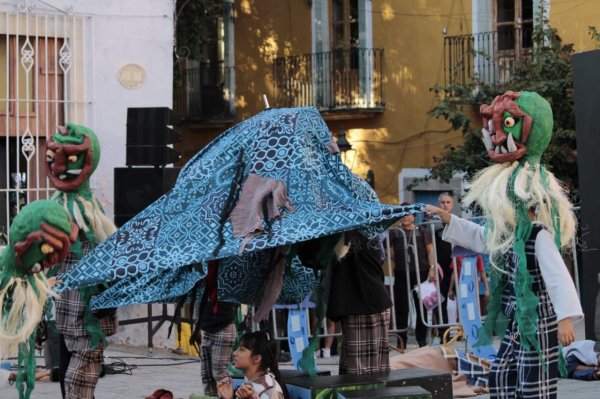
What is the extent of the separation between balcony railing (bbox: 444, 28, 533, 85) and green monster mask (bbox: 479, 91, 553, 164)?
14281 millimetres

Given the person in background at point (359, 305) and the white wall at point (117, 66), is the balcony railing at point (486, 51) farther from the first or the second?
the person in background at point (359, 305)

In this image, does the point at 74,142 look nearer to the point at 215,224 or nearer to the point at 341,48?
the point at 215,224

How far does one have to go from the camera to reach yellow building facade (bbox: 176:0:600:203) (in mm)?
21438

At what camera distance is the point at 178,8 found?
2230 centimetres

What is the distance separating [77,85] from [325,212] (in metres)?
6.70

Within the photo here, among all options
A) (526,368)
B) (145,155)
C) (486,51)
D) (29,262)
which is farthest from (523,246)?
(486,51)

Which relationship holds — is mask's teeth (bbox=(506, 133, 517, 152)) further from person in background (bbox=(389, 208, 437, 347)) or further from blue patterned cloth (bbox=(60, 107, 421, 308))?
person in background (bbox=(389, 208, 437, 347))

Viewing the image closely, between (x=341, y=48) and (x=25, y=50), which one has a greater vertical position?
(x=341, y=48)

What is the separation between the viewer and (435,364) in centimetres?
949

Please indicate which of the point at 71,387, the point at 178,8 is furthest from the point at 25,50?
the point at 178,8

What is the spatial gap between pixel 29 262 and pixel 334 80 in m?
17.4

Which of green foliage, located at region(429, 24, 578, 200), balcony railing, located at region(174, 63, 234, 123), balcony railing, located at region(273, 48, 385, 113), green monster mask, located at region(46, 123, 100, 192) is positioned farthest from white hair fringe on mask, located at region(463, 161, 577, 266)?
balcony railing, located at region(174, 63, 234, 123)

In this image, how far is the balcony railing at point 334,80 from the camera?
23094 millimetres

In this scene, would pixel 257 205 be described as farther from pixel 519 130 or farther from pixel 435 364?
pixel 435 364
